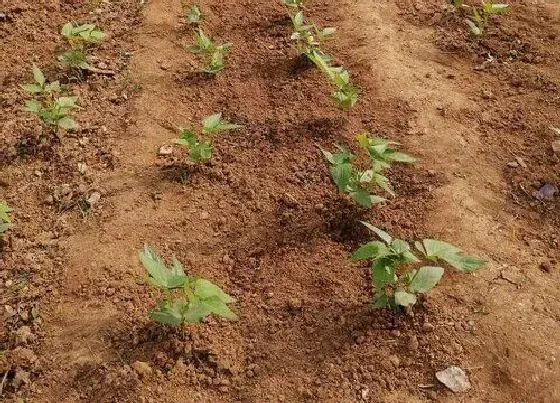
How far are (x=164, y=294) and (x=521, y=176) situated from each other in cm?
179

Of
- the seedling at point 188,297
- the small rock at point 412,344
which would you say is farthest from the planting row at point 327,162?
the small rock at point 412,344

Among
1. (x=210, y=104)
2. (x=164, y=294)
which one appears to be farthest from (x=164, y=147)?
(x=164, y=294)

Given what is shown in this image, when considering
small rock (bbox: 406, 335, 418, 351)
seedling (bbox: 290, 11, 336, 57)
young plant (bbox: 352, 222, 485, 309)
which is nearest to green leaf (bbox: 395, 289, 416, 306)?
young plant (bbox: 352, 222, 485, 309)

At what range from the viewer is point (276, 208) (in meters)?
3.02

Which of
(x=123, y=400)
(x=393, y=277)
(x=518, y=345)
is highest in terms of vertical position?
(x=393, y=277)

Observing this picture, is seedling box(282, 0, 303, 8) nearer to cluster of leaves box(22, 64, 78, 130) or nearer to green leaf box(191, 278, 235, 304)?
cluster of leaves box(22, 64, 78, 130)

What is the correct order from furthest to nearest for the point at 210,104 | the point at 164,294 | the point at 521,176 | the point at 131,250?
the point at 210,104
the point at 521,176
the point at 131,250
the point at 164,294

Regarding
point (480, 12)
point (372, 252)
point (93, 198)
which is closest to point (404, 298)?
point (372, 252)

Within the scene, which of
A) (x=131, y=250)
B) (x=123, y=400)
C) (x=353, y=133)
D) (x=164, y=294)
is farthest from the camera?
(x=353, y=133)

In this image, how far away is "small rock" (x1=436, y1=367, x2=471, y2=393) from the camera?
91.6 inches

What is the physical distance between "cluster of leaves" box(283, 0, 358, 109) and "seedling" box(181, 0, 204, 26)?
0.56m

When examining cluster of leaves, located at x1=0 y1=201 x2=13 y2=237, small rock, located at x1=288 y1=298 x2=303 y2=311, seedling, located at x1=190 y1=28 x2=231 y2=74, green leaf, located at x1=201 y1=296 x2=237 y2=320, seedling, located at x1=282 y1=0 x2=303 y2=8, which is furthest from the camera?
seedling, located at x1=282 y1=0 x2=303 y2=8

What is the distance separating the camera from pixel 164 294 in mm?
2637

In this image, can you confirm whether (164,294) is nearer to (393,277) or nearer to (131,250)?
(131,250)
